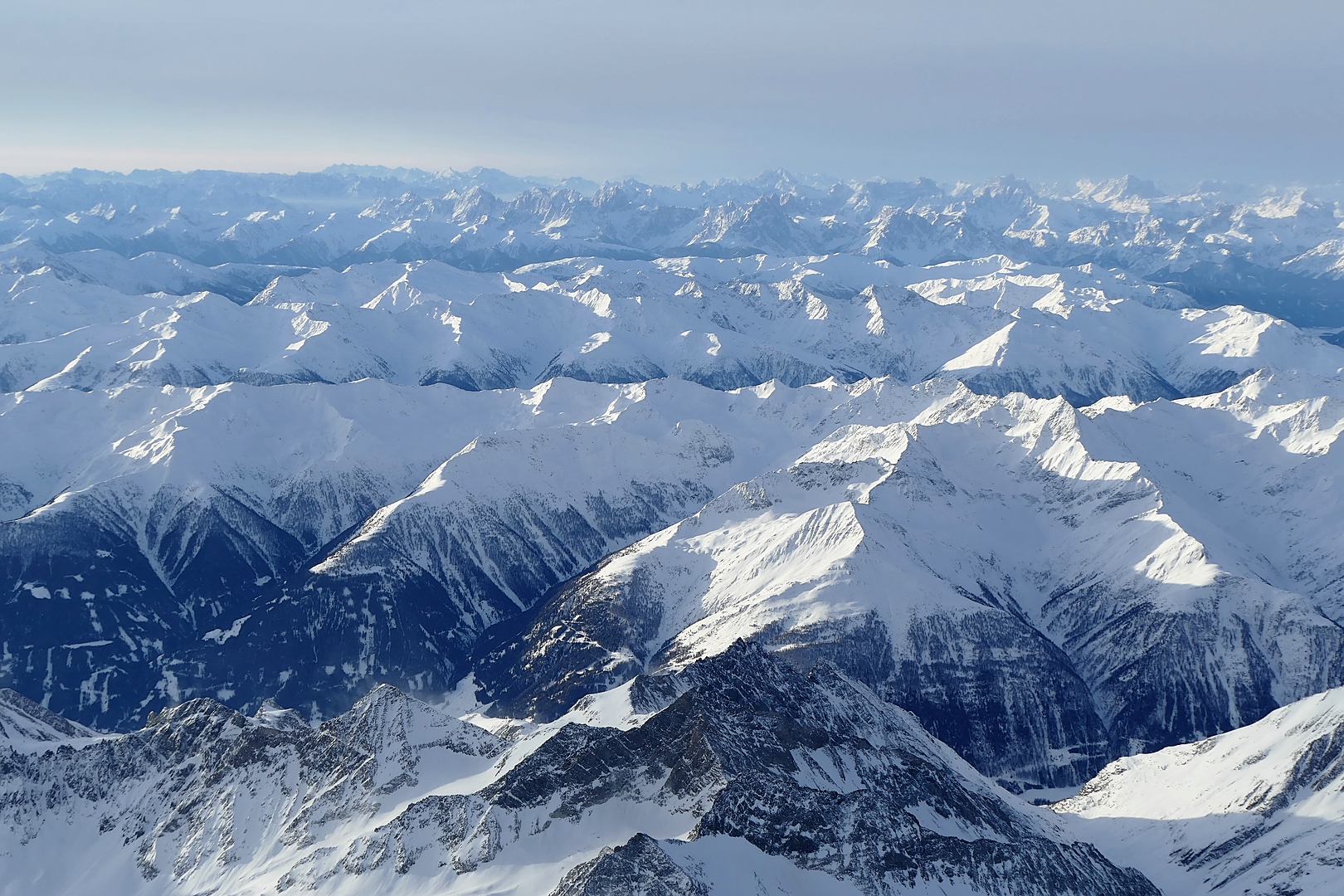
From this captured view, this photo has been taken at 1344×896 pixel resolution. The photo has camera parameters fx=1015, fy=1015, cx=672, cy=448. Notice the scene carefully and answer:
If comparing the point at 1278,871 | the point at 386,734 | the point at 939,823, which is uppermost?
the point at 386,734

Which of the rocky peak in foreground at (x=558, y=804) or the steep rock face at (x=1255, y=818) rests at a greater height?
the rocky peak in foreground at (x=558, y=804)

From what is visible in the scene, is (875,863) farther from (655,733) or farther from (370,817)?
(370,817)

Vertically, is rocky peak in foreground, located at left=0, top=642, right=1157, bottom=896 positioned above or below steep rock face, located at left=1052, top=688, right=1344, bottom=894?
above

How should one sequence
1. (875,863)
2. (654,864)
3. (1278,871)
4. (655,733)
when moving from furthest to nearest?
1. (1278,871)
2. (655,733)
3. (875,863)
4. (654,864)

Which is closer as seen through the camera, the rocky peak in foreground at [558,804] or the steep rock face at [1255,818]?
the rocky peak in foreground at [558,804]

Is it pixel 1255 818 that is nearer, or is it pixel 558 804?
pixel 558 804

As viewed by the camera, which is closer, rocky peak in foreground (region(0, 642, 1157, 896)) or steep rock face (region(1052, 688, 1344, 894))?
rocky peak in foreground (region(0, 642, 1157, 896))

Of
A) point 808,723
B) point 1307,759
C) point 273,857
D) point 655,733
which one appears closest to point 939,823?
point 808,723

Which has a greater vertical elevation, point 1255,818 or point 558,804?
point 558,804
